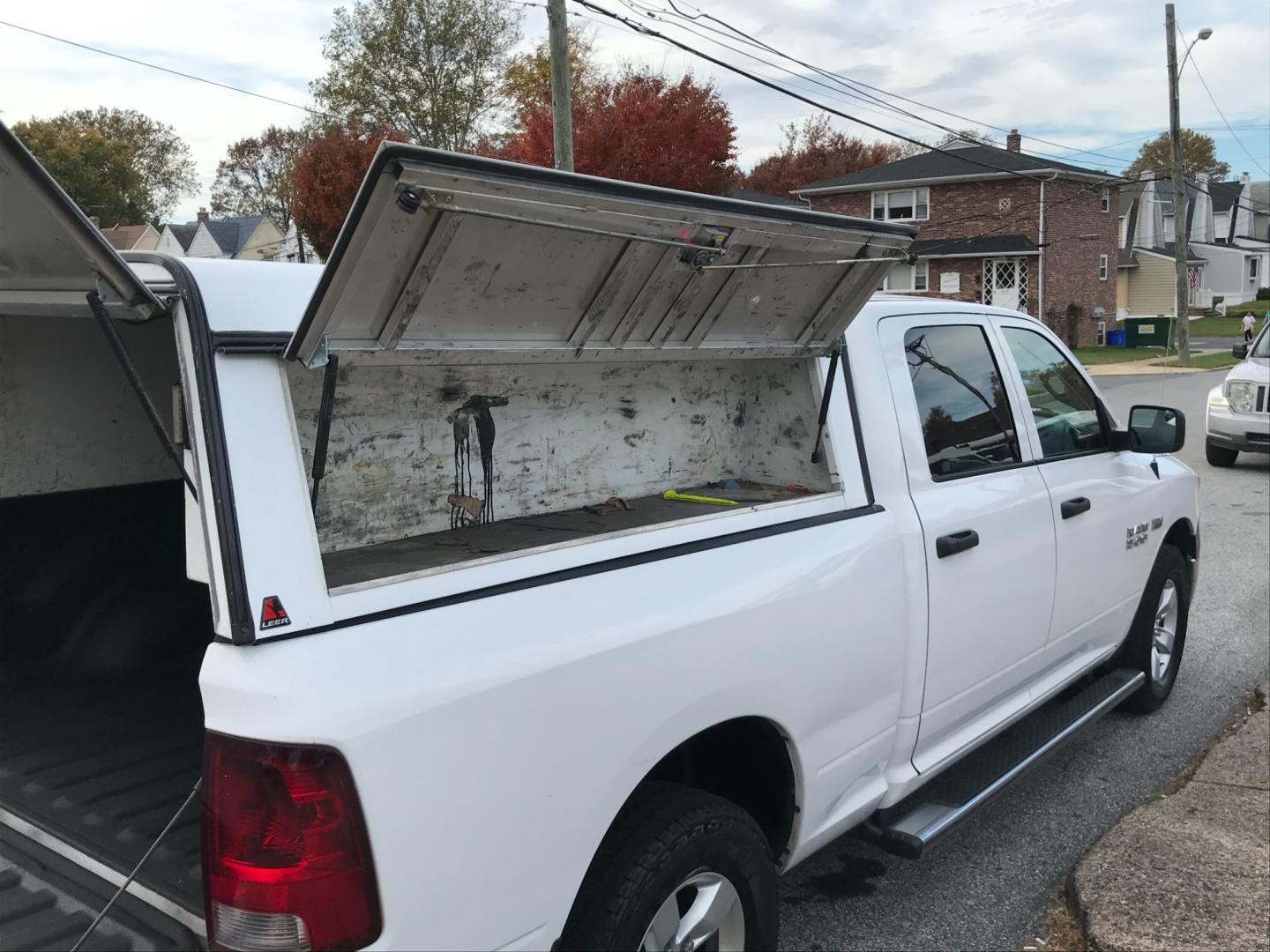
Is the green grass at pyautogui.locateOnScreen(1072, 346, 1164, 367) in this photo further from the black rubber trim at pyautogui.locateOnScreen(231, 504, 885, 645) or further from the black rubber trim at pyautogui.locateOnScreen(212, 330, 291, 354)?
the black rubber trim at pyautogui.locateOnScreen(212, 330, 291, 354)

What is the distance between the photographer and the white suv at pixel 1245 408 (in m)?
12.0

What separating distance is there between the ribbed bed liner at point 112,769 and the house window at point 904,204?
123 ft

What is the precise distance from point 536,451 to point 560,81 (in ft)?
38.2

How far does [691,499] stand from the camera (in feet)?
11.6

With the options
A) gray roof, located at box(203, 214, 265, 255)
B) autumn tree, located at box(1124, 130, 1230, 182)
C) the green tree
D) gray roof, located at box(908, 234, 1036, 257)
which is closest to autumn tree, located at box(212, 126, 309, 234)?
gray roof, located at box(203, 214, 265, 255)

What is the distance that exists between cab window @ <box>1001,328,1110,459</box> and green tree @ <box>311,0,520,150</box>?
34.7 meters

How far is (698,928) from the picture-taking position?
7.98ft

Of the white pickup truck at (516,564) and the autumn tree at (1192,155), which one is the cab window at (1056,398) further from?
the autumn tree at (1192,155)

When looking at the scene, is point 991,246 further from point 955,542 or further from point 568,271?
point 568,271

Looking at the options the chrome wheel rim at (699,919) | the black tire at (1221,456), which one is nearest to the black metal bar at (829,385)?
the chrome wheel rim at (699,919)

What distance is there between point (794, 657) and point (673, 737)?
1.54 ft

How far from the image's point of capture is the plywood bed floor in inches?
102

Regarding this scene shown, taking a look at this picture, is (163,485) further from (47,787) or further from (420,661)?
(420,661)

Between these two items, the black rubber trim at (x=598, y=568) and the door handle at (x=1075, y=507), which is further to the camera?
the door handle at (x=1075, y=507)
